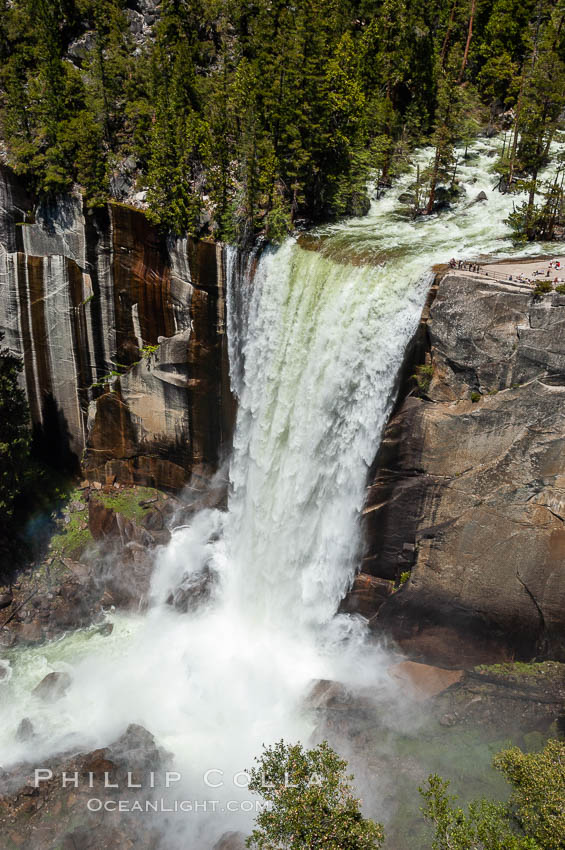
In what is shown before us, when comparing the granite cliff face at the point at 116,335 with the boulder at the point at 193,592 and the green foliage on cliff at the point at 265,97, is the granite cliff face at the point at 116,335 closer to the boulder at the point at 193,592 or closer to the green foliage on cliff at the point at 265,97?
the green foliage on cliff at the point at 265,97

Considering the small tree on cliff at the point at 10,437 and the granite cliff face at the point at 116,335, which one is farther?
the granite cliff face at the point at 116,335

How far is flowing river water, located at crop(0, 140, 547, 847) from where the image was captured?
24.7 m

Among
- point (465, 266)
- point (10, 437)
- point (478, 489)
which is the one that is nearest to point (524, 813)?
point (478, 489)

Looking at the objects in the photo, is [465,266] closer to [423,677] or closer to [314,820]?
[423,677]

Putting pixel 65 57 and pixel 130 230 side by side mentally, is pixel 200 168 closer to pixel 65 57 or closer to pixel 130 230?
pixel 130 230

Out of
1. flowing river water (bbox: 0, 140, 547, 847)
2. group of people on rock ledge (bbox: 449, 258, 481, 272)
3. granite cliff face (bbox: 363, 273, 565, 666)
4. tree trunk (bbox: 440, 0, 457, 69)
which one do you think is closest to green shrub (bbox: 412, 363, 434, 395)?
granite cliff face (bbox: 363, 273, 565, 666)

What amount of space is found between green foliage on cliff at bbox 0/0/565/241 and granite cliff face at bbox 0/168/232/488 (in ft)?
6.37

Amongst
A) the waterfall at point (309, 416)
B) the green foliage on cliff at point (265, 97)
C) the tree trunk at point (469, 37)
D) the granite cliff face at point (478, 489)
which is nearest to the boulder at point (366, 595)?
the granite cliff face at point (478, 489)

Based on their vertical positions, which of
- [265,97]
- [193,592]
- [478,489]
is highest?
[265,97]

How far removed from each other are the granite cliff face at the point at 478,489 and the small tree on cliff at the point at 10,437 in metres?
18.4

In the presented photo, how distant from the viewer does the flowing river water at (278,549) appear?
24.7m

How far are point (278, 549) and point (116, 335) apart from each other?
1536 centimetres

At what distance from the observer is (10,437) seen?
31.4m

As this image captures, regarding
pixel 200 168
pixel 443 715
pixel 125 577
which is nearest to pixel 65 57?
pixel 200 168
